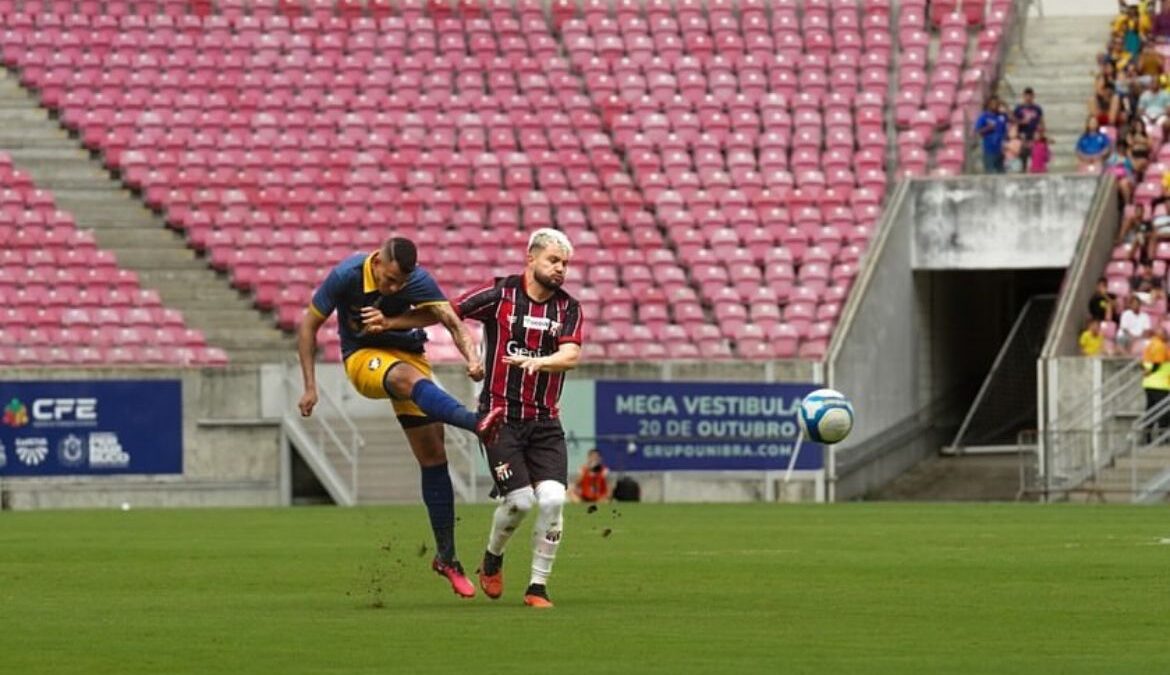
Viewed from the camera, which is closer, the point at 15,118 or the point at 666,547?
the point at 666,547

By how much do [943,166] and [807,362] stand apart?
6.18 meters

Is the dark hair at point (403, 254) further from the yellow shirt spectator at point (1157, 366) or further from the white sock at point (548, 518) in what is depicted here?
the yellow shirt spectator at point (1157, 366)

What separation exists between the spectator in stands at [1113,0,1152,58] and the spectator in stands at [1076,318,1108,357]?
7013 millimetres

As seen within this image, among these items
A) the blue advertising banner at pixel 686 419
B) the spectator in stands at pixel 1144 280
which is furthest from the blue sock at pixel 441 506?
the spectator in stands at pixel 1144 280

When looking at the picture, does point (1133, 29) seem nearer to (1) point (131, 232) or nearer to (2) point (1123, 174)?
(2) point (1123, 174)

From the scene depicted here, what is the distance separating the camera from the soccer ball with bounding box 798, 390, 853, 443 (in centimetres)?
1761

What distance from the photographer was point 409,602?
14.8m

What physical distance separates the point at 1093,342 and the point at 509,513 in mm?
20717

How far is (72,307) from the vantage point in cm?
3606

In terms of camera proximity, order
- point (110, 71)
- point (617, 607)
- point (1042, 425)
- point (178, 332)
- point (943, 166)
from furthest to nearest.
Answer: point (110, 71) < point (943, 166) < point (178, 332) < point (1042, 425) < point (617, 607)

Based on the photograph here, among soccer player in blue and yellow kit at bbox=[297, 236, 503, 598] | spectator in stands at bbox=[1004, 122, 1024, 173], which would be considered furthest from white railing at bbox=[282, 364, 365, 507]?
soccer player in blue and yellow kit at bbox=[297, 236, 503, 598]

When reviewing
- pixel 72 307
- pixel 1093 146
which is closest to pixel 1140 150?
pixel 1093 146

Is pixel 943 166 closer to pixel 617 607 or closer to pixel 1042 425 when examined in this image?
pixel 1042 425

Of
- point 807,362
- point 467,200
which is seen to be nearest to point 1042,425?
point 807,362
